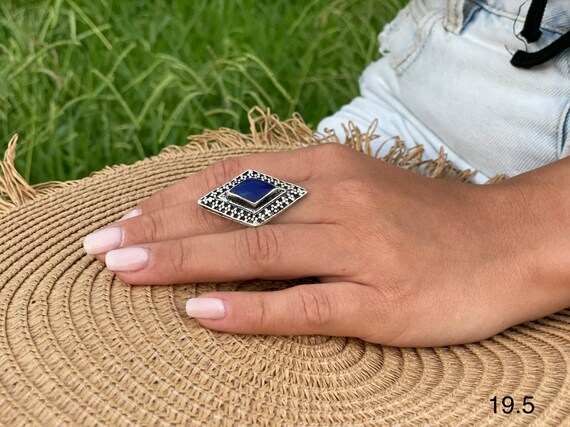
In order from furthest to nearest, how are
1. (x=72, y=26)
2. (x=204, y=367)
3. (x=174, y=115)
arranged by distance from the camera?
(x=72, y=26), (x=174, y=115), (x=204, y=367)

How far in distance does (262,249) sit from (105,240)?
0.54ft

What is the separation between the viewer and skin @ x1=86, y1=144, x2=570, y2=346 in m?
0.76

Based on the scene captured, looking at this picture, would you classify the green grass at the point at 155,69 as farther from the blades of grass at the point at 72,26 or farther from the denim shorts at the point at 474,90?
the denim shorts at the point at 474,90

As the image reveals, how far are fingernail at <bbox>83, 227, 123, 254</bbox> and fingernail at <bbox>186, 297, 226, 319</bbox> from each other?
0.37 ft

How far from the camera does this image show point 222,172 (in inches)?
34.6

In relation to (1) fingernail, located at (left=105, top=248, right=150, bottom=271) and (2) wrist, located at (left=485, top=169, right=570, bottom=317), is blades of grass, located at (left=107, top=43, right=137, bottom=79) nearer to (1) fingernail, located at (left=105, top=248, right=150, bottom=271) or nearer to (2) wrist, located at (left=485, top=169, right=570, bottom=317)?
(1) fingernail, located at (left=105, top=248, right=150, bottom=271)

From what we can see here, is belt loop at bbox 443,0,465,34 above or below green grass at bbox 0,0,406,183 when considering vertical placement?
above

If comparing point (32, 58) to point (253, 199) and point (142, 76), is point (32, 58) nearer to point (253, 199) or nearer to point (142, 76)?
point (142, 76)

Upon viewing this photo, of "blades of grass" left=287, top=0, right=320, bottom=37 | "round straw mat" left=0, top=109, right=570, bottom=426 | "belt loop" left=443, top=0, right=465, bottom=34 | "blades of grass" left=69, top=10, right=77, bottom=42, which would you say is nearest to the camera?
"round straw mat" left=0, top=109, right=570, bottom=426

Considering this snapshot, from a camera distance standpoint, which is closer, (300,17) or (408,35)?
(408,35)

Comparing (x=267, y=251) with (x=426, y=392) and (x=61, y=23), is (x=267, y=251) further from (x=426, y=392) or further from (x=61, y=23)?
(x=61, y=23)

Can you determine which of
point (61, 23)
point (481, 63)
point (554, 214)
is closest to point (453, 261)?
point (554, 214)

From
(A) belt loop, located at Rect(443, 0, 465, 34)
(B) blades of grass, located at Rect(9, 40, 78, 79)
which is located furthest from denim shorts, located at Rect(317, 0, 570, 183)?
Answer: (B) blades of grass, located at Rect(9, 40, 78, 79)

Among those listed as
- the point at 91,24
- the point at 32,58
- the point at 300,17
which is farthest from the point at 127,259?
the point at 300,17
